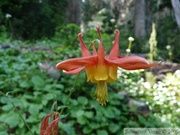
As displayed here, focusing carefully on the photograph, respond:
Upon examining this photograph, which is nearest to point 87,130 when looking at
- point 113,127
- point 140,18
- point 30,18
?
point 113,127

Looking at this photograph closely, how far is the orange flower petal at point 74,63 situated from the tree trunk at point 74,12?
33.5ft

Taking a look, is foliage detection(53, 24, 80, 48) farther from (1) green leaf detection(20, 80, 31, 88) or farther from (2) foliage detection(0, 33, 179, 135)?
(1) green leaf detection(20, 80, 31, 88)

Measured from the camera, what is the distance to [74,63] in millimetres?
996

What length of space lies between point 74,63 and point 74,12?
10445 mm

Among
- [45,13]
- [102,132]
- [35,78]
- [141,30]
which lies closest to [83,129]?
[102,132]

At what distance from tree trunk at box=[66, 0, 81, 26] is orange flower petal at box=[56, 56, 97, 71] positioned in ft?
33.5

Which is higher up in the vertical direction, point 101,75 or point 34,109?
point 101,75

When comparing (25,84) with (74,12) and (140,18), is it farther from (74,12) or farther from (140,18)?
(140,18)

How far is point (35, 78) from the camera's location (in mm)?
3000

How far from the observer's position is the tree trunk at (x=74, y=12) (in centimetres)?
1114

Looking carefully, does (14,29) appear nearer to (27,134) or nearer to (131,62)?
(27,134)

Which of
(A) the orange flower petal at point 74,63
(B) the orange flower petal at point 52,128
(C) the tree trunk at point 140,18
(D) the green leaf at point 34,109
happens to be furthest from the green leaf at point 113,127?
(C) the tree trunk at point 140,18

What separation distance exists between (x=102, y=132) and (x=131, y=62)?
5.82ft

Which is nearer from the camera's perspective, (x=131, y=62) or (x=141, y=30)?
(x=131, y=62)
